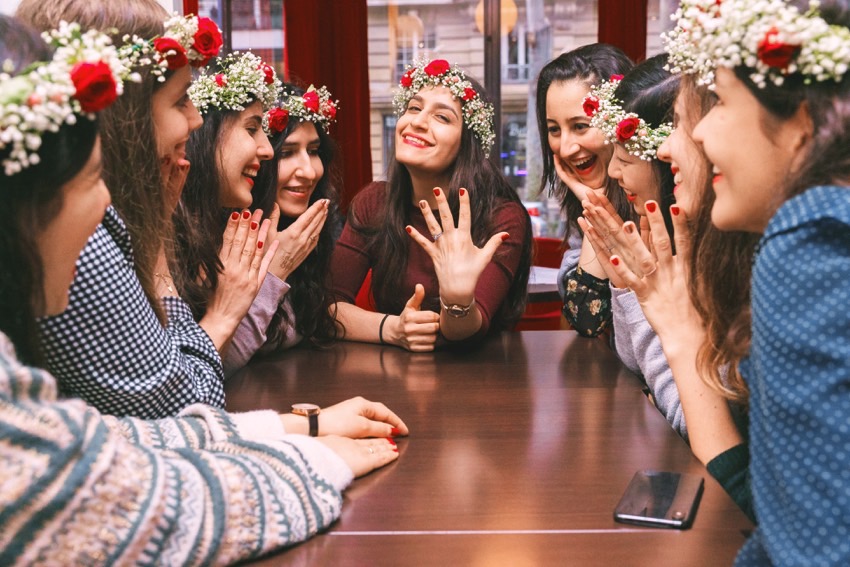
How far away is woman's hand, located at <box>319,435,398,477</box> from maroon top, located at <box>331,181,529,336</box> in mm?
1159

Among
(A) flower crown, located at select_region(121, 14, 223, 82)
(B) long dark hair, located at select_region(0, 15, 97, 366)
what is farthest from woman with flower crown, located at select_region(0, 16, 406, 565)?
(A) flower crown, located at select_region(121, 14, 223, 82)

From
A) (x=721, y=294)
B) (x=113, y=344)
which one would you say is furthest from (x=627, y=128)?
(x=113, y=344)

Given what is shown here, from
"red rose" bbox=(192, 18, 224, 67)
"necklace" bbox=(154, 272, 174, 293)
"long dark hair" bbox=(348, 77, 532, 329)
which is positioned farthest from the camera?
"long dark hair" bbox=(348, 77, 532, 329)

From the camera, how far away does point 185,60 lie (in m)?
1.84

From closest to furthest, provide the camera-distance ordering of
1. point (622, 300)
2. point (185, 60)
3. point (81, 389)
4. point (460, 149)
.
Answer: point (81, 389) → point (185, 60) → point (622, 300) → point (460, 149)

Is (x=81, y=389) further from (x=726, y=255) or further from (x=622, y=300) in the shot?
(x=622, y=300)

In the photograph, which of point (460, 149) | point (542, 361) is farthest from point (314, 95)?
Answer: point (542, 361)

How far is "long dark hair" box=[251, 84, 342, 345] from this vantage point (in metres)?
2.68

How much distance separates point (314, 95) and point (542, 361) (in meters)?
1.19

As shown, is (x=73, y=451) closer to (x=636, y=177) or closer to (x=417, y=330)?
(x=417, y=330)

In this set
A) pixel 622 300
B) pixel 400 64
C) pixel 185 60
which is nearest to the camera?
pixel 185 60

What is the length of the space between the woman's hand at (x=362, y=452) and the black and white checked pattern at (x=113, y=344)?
33 centimetres

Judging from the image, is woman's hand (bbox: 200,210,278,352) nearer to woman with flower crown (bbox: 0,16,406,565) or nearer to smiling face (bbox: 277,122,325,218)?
smiling face (bbox: 277,122,325,218)

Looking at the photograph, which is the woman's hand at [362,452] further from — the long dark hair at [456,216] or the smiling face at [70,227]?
→ the long dark hair at [456,216]
